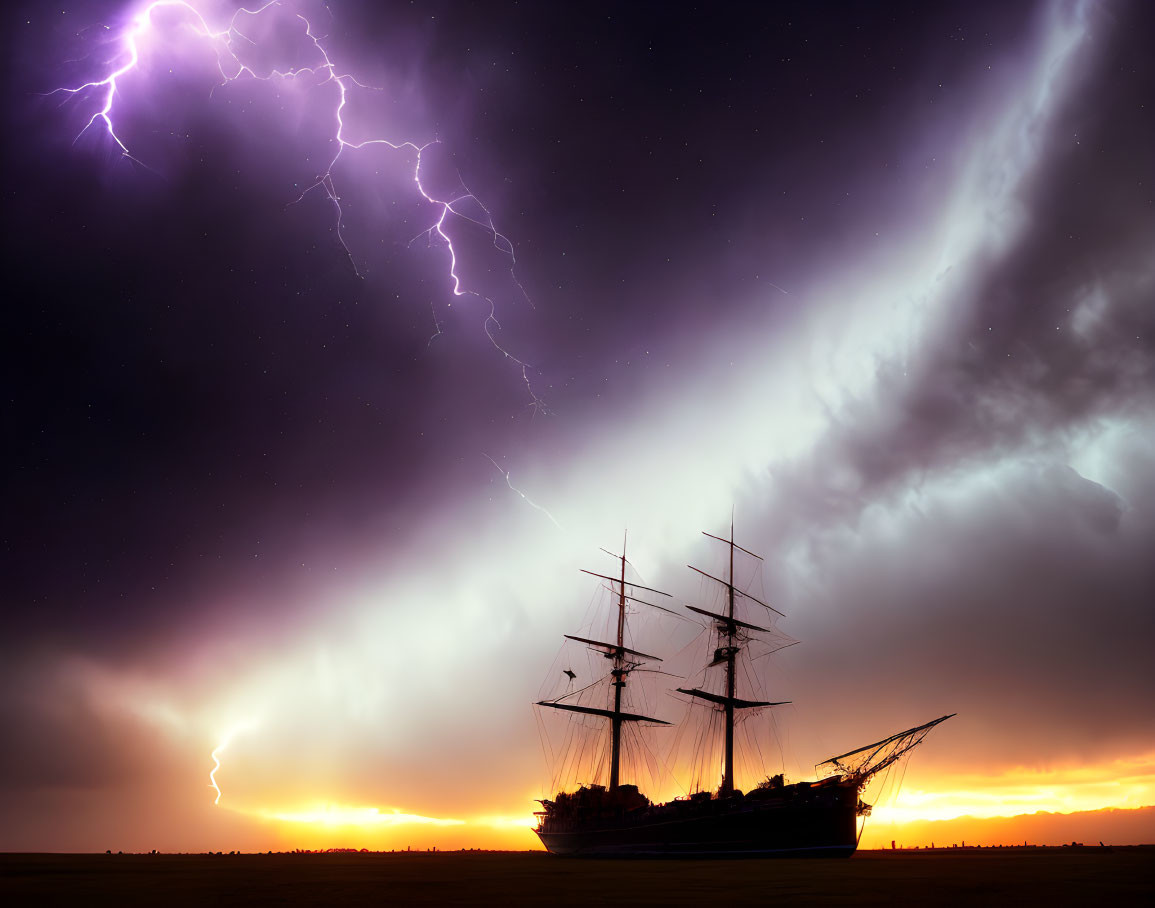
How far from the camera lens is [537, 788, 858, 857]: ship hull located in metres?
72.2

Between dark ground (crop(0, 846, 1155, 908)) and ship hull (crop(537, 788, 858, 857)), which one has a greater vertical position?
dark ground (crop(0, 846, 1155, 908))

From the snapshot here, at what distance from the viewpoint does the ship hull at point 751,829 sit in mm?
72250

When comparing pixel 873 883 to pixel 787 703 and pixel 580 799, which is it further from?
pixel 580 799

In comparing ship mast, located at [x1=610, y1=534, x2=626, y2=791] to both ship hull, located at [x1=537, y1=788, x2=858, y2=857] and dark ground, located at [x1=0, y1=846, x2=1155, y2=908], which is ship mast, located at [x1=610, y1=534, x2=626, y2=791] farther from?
dark ground, located at [x1=0, y1=846, x2=1155, y2=908]

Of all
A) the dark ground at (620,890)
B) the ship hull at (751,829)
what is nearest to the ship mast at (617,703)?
the ship hull at (751,829)

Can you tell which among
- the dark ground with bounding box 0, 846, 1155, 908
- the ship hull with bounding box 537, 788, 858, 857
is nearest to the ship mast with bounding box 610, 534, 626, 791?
the ship hull with bounding box 537, 788, 858, 857

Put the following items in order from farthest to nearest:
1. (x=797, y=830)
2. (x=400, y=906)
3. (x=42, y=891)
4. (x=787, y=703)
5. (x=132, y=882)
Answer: (x=787, y=703) → (x=797, y=830) → (x=132, y=882) → (x=42, y=891) → (x=400, y=906)

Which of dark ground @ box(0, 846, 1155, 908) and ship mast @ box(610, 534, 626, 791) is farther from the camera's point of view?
ship mast @ box(610, 534, 626, 791)

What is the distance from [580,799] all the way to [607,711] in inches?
499

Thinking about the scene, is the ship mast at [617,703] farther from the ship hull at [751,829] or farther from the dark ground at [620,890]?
the dark ground at [620,890]

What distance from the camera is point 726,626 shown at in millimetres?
98500

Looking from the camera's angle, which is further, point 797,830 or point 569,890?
point 797,830

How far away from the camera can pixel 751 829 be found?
75000 mm

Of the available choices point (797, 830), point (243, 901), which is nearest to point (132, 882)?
point (243, 901)
